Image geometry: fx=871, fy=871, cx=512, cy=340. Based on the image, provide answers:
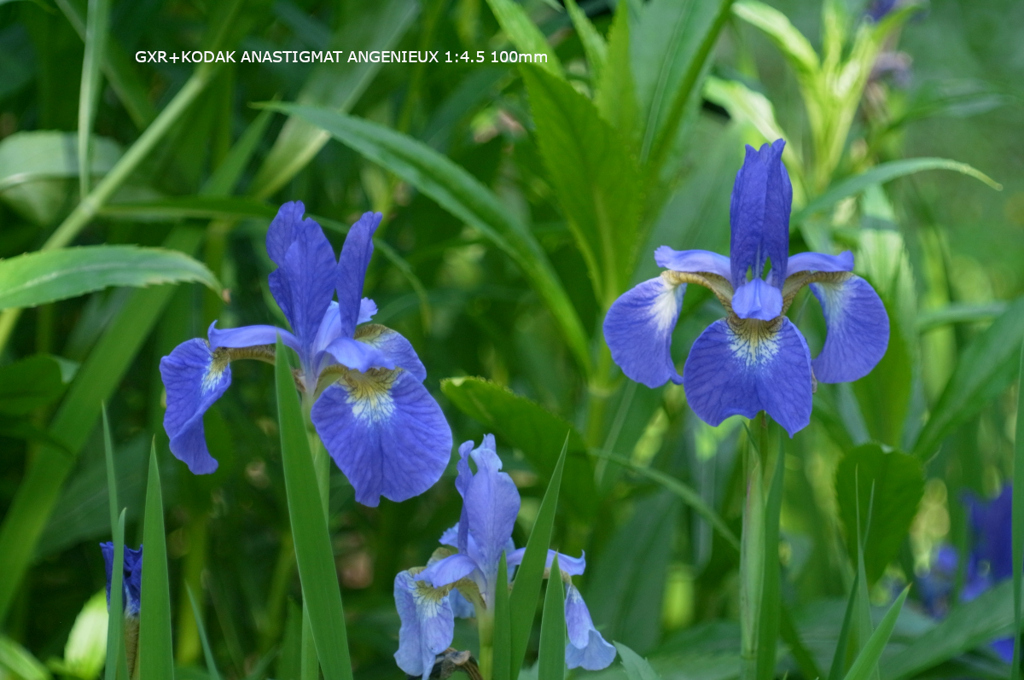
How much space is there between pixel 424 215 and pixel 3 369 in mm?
506

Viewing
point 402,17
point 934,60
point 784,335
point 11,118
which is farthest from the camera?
point 934,60

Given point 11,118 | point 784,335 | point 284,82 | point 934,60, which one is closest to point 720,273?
point 784,335

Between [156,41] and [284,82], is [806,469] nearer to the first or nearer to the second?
[284,82]

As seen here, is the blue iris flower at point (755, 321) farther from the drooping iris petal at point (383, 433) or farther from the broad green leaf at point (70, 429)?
the broad green leaf at point (70, 429)

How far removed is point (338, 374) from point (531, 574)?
5.5 inches

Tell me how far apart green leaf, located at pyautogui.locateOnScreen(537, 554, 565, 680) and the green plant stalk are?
1.88 feet

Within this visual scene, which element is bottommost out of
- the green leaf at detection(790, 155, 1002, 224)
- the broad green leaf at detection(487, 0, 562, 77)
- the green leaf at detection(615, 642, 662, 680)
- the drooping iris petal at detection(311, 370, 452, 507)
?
the green leaf at detection(615, 642, 662, 680)

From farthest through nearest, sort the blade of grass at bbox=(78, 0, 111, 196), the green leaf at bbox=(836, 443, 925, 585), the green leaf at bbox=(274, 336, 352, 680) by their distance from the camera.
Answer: the blade of grass at bbox=(78, 0, 111, 196) → the green leaf at bbox=(836, 443, 925, 585) → the green leaf at bbox=(274, 336, 352, 680)

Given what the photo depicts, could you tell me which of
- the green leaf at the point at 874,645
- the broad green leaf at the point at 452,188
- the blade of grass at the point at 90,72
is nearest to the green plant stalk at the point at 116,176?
the blade of grass at the point at 90,72

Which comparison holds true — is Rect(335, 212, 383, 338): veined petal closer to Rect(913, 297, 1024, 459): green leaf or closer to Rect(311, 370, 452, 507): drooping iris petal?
Rect(311, 370, 452, 507): drooping iris petal

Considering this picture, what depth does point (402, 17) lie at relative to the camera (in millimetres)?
888

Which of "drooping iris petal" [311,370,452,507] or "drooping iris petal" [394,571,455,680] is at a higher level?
"drooping iris petal" [311,370,452,507]

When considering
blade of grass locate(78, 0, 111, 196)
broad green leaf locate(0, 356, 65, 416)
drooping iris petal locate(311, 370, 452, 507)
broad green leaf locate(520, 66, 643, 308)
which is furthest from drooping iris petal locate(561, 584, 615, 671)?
blade of grass locate(78, 0, 111, 196)

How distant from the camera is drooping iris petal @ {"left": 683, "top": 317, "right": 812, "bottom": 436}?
0.43m
